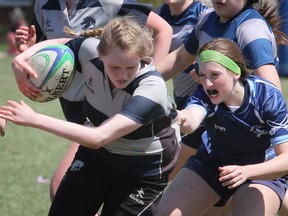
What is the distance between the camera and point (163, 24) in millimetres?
5152

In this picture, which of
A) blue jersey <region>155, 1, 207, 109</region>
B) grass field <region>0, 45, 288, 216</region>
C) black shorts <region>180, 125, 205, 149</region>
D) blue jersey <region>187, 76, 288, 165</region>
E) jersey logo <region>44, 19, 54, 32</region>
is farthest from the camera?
grass field <region>0, 45, 288, 216</region>

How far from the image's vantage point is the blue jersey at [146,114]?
3838mm

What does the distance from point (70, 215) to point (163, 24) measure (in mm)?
1663

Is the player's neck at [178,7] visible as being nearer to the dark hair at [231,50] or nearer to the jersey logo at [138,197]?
the dark hair at [231,50]

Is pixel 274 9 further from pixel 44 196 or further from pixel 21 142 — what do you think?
pixel 21 142

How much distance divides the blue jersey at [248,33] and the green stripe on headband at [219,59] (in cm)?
30

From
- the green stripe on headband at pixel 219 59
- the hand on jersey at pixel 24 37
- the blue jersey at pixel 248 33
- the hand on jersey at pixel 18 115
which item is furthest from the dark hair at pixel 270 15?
the hand on jersey at pixel 18 115

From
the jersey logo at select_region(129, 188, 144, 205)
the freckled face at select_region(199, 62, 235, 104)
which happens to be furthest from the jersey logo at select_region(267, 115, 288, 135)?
the jersey logo at select_region(129, 188, 144, 205)

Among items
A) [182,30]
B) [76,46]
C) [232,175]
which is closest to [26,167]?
[182,30]

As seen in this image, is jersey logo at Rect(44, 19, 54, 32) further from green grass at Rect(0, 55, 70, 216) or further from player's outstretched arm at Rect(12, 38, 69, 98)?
green grass at Rect(0, 55, 70, 216)

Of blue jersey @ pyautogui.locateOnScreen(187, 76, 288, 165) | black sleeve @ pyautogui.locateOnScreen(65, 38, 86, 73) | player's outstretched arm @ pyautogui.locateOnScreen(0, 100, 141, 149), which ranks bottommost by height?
blue jersey @ pyautogui.locateOnScreen(187, 76, 288, 165)

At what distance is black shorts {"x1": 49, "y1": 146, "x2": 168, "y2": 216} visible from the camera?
405 cm

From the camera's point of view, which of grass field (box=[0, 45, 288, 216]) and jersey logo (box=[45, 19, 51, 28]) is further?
grass field (box=[0, 45, 288, 216])

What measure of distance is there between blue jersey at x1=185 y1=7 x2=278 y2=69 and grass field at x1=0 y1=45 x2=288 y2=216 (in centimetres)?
215
